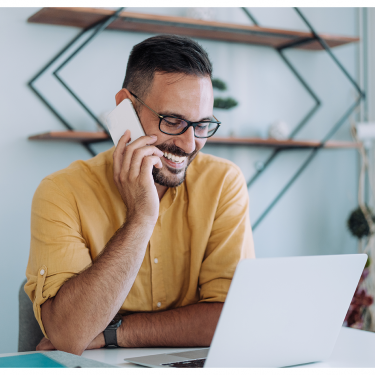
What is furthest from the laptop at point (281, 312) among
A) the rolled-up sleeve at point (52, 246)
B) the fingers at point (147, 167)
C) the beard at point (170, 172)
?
the beard at point (170, 172)

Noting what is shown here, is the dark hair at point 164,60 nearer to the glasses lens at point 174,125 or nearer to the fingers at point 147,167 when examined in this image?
the glasses lens at point 174,125

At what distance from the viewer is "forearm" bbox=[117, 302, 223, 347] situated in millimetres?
1067

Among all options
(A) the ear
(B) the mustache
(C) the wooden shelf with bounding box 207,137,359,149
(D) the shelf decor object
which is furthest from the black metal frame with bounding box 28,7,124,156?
(B) the mustache

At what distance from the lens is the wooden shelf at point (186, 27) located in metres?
2.12

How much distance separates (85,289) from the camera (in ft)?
3.46

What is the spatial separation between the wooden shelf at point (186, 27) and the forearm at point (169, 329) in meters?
1.49

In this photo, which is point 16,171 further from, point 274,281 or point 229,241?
point 274,281

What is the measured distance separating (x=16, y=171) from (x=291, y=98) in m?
1.59

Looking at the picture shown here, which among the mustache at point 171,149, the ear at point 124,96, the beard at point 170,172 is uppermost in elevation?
the ear at point 124,96

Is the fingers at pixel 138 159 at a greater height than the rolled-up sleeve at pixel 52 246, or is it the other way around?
the fingers at pixel 138 159

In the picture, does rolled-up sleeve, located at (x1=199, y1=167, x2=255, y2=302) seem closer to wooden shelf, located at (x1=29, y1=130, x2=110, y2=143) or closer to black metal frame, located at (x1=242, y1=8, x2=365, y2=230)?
wooden shelf, located at (x1=29, y1=130, x2=110, y2=143)
